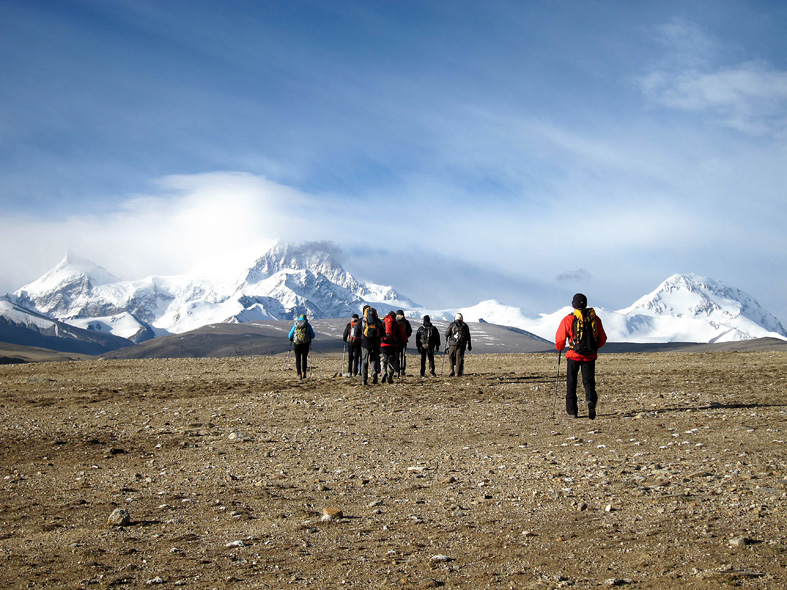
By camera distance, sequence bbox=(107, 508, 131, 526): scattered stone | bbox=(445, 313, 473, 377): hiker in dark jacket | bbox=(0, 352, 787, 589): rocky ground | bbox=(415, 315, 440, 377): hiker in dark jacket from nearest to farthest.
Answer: bbox=(0, 352, 787, 589): rocky ground
bbox=(107, 508, 131, 526): scattered stone
bbox=(445, 313, 473, 377): hiker in dark jacket
bbox=(415, 315, 440, 377): hiker in dark jacket

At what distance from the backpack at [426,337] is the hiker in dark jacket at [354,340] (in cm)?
246

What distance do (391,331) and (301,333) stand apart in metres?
4.18

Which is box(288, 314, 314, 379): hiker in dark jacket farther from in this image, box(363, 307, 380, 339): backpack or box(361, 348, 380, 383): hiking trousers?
box(363, 307, 380, 339): backpack

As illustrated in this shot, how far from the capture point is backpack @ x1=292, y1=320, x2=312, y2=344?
86.2 feet

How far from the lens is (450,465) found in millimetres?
10555

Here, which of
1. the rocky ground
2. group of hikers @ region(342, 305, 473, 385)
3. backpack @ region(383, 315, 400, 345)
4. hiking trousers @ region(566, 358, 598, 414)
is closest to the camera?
the rocky ground

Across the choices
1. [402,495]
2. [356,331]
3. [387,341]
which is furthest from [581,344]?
[356,331]

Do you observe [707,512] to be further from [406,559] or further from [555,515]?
[406,559]

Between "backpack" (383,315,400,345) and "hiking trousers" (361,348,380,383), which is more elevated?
"backpack" (383,315,400,345)

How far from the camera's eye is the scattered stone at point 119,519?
7656 millimetres

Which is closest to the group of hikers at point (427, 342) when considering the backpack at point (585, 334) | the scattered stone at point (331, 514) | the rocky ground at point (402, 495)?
the backpack at point (585, 334)

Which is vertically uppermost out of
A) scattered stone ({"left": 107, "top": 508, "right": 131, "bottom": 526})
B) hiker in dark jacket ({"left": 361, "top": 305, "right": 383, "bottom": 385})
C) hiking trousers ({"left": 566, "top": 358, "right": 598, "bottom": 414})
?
hiker in dark jacket ({"left": 361, "top": 305, "right": 383, "bottom": 385})

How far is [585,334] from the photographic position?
1468cm

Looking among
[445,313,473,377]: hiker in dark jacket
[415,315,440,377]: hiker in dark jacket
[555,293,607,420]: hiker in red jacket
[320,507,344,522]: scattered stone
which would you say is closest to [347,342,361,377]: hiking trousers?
[415,315,440,377]: hiker in dark jacket
